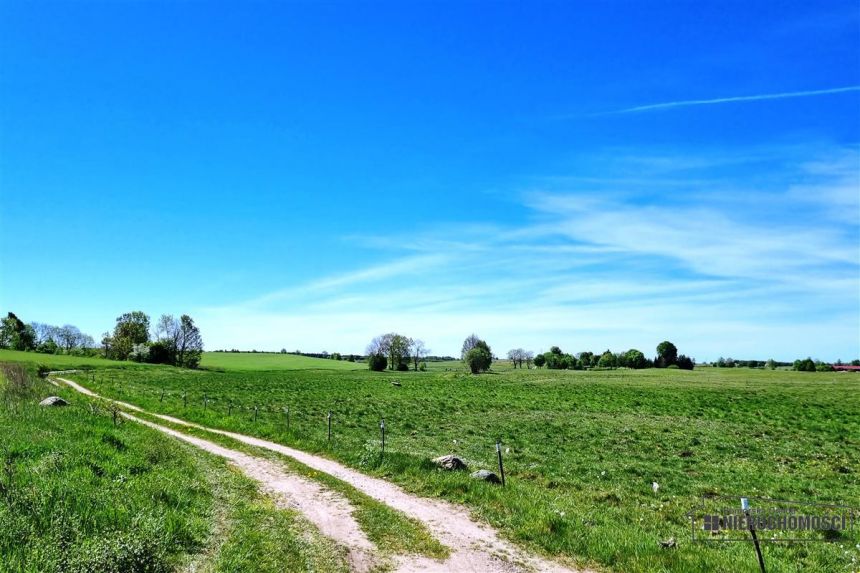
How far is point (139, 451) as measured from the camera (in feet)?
58.9

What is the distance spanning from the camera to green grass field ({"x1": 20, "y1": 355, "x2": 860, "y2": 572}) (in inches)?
476

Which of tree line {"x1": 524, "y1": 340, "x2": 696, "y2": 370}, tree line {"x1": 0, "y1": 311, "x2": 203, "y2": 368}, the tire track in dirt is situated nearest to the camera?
the tire track in dirt

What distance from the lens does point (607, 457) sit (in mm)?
25641

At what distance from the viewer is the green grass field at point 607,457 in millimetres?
12078

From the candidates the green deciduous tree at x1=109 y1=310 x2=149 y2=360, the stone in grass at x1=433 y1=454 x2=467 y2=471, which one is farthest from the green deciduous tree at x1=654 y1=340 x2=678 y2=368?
the stone in grass at x1=433 y1=454 x2=467 y2=471

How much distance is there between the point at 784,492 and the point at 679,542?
1077 cm

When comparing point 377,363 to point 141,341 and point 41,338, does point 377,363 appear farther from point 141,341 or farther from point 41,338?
point 41,338

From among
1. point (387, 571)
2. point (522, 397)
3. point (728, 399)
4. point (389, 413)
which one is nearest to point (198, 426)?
point (389, 413)

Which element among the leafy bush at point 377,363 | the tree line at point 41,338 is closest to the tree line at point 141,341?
the tree line at point 41,338

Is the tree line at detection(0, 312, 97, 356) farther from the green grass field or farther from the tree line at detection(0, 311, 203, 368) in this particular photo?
the green grass field

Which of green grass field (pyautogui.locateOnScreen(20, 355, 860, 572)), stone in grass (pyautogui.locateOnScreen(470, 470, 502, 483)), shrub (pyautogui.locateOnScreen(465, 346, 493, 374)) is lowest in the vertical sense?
green grass field (pyautogui.locateOnScreen(20, 355, 860, 572))

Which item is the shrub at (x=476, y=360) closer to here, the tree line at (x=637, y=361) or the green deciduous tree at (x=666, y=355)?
the tree line at (x=637, y=361)

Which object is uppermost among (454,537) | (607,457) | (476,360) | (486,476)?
(476,360)

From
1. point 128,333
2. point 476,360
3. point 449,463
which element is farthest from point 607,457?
point 128,333
